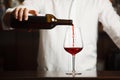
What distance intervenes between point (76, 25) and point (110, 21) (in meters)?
0.16

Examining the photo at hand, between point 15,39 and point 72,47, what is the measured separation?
4.82 feet

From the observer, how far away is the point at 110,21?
1539mm

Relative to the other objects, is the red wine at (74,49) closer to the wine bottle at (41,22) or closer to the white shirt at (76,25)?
the wine bottle at (41,22)

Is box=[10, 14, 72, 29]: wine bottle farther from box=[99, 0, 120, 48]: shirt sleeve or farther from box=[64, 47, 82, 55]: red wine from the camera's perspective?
box=[99, 0, 120, 48]: shirt sleeve

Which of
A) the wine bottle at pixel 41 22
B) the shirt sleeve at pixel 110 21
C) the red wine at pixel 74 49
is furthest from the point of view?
the shirt sleeve at pixel 110 21

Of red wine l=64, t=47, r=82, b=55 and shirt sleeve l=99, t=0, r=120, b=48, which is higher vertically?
shirt sleeve l=99, t=0, r=120, b=48

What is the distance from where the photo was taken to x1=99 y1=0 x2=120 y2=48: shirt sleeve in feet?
4.90

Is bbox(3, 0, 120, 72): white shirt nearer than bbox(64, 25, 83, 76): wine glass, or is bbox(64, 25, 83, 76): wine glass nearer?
bbox(64, 25, 83, 76): wine glass

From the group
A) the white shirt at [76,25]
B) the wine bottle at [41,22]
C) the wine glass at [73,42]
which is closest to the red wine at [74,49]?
the wine glass at [73,42]

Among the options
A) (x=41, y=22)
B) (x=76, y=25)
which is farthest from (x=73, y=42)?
(x=76, y=25)

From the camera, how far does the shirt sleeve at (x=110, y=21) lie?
1494 millimetres

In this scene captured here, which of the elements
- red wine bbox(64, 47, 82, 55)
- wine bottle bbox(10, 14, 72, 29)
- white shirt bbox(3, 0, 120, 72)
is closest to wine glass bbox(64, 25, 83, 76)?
red wine bbox(64, 47, 82, 55)

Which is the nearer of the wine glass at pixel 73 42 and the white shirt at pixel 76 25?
the wine glass at pixel 73 42

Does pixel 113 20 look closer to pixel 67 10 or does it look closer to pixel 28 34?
pixel 67 10
